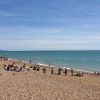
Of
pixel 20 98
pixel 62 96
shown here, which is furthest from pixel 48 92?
pixel 20 98

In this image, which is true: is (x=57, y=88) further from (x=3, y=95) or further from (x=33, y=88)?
(x=3, y=95)

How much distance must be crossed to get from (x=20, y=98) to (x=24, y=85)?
563 cm

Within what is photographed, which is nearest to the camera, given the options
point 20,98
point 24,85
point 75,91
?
point 20,98

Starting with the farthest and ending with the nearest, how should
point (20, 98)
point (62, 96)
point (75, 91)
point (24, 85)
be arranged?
1. point (24, 85)
2. point (75, 91)
3. point (62, 96)
4. point (20, 98)

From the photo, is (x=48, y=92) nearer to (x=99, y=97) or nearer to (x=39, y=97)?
(x=39, y=97)

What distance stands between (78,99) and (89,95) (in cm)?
211

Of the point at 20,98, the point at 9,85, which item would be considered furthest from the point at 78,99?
the point at 9,85

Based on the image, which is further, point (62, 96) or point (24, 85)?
point (24, 85)

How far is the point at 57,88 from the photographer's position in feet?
80.8

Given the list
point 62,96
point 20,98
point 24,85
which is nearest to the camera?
point 20,98

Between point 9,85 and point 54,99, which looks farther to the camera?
point 9,85

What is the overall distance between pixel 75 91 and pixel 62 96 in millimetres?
2746

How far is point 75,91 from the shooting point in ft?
77.2

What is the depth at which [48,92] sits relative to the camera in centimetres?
2234
